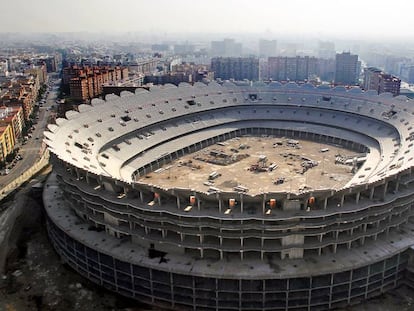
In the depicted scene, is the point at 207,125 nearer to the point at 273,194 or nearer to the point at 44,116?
the point at 273,194

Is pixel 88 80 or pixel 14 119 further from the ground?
pixel 88 80

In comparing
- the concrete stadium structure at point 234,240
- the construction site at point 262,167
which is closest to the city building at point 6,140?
the concrete stadium structure at point 234,240

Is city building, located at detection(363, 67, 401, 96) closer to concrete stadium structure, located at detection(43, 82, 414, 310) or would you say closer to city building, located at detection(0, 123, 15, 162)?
concrete stadium structure, located at detection(43, 82, 414, 310)

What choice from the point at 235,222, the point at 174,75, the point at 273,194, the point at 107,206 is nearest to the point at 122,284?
the point at 107,206

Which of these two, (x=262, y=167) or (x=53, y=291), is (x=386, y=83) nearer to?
(x=262, y=167)

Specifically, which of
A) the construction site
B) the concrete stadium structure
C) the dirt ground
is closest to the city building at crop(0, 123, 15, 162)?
the concrete stadium structure

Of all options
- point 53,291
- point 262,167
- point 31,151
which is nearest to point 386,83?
point 262,167
